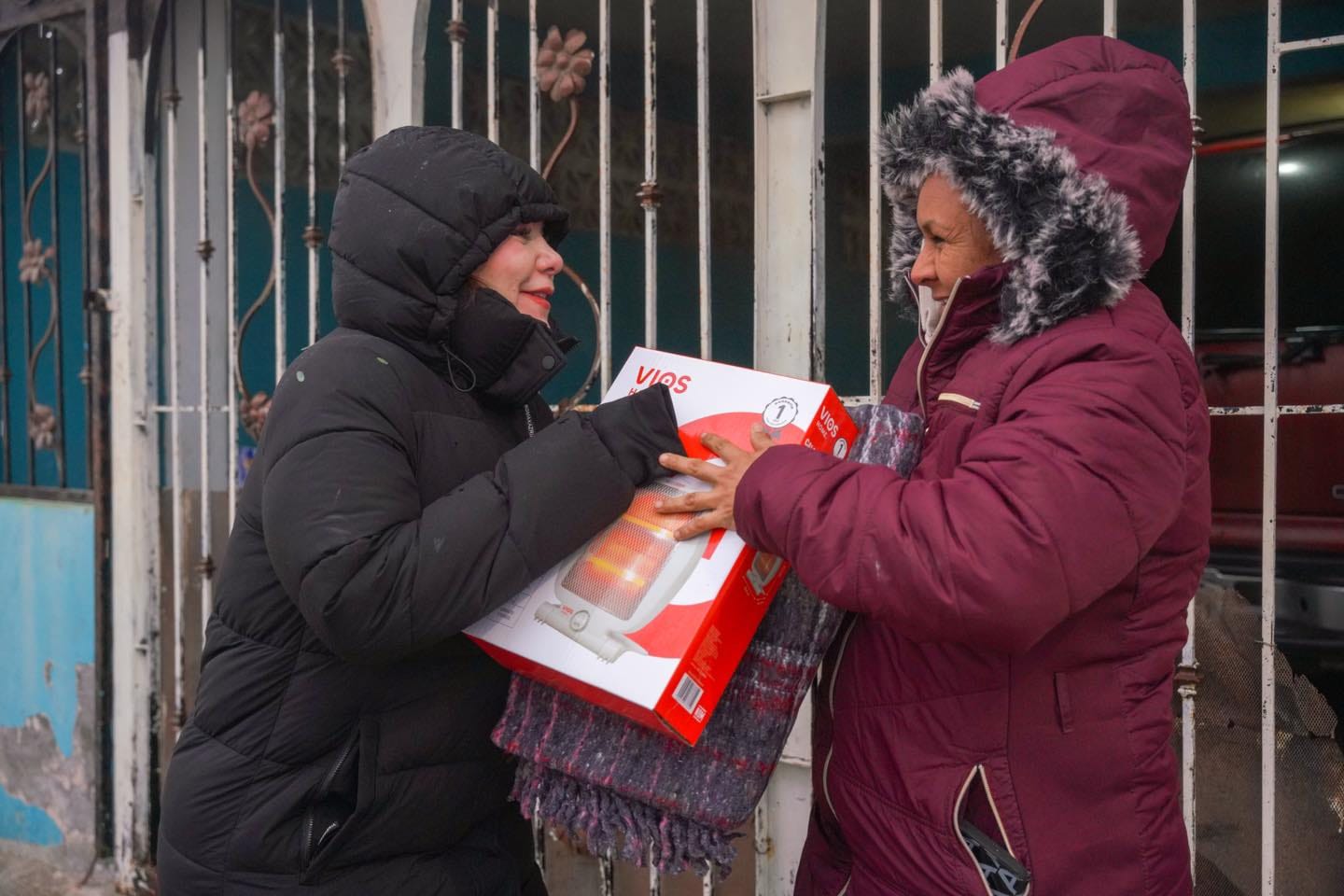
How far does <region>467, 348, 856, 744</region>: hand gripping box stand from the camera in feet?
4.20

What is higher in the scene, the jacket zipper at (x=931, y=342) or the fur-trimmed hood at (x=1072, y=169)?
the fur-trimmed hood at (x=1072, y=169)

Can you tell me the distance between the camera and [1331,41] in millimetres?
1744

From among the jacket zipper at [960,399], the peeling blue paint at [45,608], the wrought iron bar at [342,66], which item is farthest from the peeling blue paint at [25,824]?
the jacket zipper at [960,399]

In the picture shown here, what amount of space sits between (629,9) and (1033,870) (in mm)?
3280

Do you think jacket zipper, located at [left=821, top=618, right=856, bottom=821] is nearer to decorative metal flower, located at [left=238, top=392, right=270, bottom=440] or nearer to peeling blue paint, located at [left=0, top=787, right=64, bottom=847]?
decorative metal flower, located at [left=238, top=392, right=270, bottom=440]

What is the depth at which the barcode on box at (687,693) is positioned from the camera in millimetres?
1265

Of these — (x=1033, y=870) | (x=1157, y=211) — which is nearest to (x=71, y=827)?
(x=1033, y=870)

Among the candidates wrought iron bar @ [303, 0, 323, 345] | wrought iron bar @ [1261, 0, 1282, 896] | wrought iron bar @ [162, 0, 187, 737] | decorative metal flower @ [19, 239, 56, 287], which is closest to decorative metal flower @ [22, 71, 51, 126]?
decorative metal flower @ [19, 239, 56, 287]

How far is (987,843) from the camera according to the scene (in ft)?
4.18

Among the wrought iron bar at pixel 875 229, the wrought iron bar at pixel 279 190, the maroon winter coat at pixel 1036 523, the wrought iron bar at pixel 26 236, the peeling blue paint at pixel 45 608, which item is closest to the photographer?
the maroon winter coat at pixel 1036 523

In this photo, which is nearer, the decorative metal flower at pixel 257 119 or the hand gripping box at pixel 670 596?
the hand gripping box at pixel 670 596

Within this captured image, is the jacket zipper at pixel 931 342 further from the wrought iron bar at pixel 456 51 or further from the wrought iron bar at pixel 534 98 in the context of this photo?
the wrought iron bar at pixel 456 51

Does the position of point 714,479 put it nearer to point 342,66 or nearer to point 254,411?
point 342,66

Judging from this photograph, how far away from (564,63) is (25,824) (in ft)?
10.9
